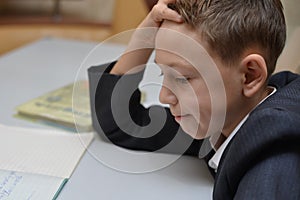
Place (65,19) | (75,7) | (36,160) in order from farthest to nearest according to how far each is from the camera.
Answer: (75,7)
(65,19)
(36,160)

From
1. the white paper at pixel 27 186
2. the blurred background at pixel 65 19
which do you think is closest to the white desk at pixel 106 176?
the white paper at pixel 27 186

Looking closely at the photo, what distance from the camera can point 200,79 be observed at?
0.56m

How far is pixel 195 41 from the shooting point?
1.79ft

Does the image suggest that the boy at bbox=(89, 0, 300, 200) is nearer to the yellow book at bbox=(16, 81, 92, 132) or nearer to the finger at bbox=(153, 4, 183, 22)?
the finger at bbox=(153, 4, 183, 22)

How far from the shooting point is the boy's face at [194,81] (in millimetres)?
546

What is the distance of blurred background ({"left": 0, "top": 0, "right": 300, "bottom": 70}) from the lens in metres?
1.74

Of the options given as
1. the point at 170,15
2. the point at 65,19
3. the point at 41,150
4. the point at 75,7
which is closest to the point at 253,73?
the point at 170,15

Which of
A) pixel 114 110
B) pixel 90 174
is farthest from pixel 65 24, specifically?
pixel 90 174

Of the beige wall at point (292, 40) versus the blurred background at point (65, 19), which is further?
the blurred background at point (65, 19)

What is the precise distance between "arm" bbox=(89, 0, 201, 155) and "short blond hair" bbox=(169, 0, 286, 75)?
0.17m

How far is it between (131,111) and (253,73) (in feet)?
0.94

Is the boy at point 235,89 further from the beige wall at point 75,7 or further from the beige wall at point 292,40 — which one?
the beige wall at point 75,7

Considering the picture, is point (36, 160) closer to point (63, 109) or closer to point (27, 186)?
point (27, 186)

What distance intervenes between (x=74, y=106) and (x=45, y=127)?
0.10 m
